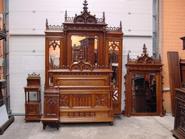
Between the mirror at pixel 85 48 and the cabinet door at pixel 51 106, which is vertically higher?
the mirror at pixel 85 48

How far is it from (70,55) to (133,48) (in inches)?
66.4

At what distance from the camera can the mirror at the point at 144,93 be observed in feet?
22.8

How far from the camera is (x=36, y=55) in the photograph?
703 centimetres

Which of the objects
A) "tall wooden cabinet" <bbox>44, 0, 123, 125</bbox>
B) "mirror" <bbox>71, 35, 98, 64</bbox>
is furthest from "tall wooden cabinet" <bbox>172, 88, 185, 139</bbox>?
"mirror" <bbox>71, 35, 98, 64</bbox>

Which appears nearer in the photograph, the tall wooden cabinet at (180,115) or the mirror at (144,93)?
the tall wooden cabinet at (180,115)

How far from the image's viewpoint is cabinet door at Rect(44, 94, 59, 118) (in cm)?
577

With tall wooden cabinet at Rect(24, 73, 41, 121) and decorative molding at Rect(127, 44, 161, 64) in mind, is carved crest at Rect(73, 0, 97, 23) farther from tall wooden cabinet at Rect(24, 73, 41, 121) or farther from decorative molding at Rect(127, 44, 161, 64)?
tall wooden cabinet at Rect(24, 73, 41, 121)

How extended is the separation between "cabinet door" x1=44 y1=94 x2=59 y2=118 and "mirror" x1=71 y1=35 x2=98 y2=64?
3.63 ft

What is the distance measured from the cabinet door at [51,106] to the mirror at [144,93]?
203 cm

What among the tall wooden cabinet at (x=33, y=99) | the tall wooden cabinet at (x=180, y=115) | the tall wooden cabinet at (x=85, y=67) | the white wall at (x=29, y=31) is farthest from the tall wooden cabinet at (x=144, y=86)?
the tall wooden cabinet at (x=33, y=99)

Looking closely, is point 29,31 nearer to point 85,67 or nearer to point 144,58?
point 85,67

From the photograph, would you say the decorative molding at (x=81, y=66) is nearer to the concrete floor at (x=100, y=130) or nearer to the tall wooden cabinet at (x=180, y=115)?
the concrete floor at (x=100, y=130)

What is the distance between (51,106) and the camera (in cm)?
579

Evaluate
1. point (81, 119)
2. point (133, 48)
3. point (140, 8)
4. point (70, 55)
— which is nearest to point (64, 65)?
point (70, 55)
